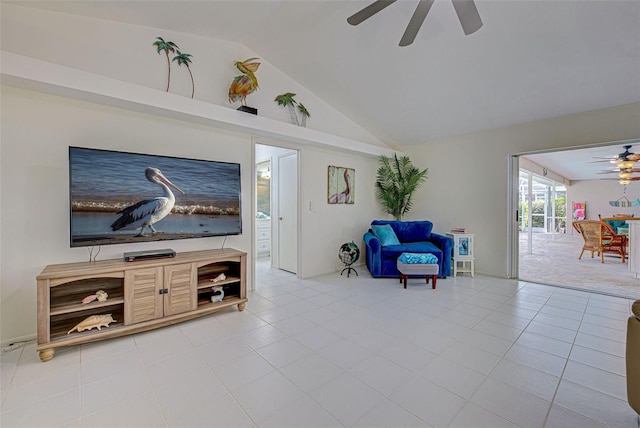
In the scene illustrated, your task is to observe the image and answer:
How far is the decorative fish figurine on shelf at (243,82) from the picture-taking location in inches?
129

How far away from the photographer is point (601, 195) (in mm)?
9320

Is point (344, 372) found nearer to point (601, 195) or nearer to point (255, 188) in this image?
point (255, 188)

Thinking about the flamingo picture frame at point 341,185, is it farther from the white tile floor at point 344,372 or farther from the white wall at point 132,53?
the white tile floor at point 344,372

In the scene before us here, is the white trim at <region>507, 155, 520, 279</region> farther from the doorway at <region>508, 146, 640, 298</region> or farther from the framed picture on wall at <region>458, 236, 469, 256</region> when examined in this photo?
the framed picture on wall at <region>458, 236, 469, 256</region>

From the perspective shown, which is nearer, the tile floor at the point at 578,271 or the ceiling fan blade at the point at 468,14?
the ceiling fan blade at the point at 468,14

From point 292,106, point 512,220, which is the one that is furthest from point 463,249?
point 292,106

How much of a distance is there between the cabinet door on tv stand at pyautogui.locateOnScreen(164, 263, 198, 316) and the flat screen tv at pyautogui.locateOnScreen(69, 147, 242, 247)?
0.44m

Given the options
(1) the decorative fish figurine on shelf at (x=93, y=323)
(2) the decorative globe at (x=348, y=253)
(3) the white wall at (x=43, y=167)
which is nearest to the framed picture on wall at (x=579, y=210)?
(2) the decorative globe at (x=348, y=253)

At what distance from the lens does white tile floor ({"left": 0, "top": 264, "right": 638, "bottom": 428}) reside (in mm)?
1562

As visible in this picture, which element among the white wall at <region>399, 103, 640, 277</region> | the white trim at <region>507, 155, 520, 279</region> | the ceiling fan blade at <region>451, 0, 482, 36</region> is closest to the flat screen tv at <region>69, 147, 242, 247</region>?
the ceiling fan blade at <region>451, 0, 482, 36</region>

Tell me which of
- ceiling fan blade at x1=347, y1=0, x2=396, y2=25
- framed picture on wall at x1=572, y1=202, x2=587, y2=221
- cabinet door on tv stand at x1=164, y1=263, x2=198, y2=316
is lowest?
cabinet door on tv stand at x1=164, y1=263, x2=198, y2=316

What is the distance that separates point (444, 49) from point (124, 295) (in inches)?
161

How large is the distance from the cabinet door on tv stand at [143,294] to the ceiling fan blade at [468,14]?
10.5 ft

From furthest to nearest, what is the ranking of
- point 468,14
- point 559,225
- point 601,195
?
point 559,225
point 601,195
point 468,14
